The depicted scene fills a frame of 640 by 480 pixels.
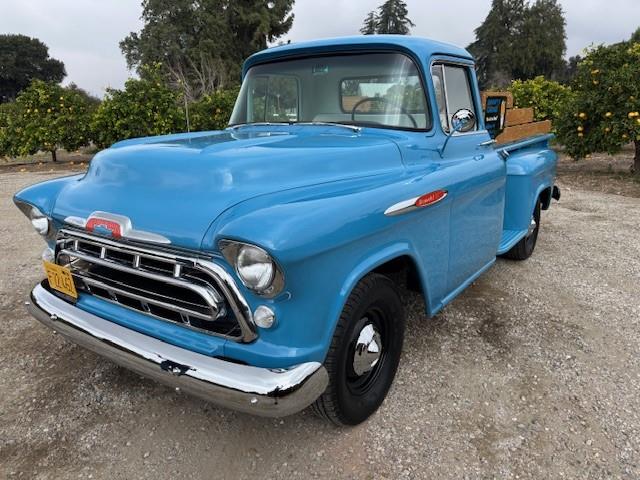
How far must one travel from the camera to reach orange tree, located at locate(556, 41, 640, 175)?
8164 mm

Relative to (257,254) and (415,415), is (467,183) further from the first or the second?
(257,254)

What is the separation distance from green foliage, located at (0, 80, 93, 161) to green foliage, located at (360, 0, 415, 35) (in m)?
37.9

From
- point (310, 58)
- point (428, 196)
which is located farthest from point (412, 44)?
point (428, 196)

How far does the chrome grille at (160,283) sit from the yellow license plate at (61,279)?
0.03 meters

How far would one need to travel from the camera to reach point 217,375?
5.88 feet

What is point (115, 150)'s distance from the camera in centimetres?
242

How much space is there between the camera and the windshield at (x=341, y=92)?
288 cm

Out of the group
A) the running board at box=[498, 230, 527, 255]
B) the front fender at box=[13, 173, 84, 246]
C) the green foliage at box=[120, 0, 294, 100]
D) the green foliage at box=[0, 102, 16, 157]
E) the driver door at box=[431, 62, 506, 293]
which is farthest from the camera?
the green foliage at box=[120, 0, 294, 100]

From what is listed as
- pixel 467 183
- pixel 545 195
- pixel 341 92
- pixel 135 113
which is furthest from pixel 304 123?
pixel 135 113

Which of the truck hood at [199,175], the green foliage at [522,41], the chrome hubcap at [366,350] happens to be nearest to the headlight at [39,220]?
the truck hood at [199,175]

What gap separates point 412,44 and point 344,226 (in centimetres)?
161

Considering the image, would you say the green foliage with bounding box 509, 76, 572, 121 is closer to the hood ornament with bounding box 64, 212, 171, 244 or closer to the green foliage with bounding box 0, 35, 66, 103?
the hood ornament with bounding box 64, 212, 171, 244

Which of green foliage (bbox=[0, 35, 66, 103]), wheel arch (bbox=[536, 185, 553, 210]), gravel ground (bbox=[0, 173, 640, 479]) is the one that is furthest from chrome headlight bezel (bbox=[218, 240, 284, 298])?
green foliage (bbox=[0, 35, 66, 103])

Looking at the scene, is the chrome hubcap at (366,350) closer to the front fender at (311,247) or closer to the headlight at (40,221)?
the front fender at (311,247)
